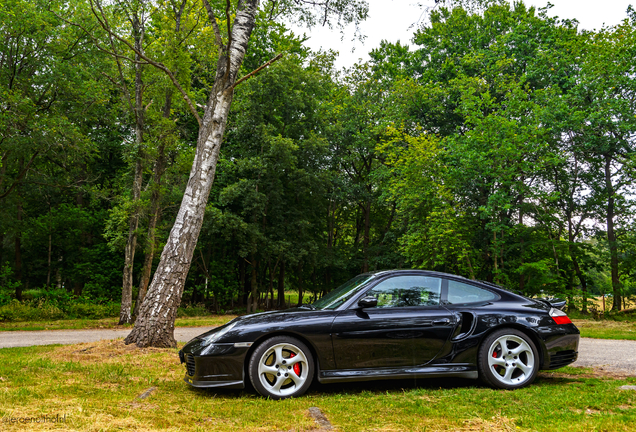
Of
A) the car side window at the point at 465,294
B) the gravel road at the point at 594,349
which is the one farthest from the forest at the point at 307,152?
the car side window at the point at 465,294

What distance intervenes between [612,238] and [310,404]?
2186cm

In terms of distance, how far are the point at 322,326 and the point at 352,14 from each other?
9.04 m

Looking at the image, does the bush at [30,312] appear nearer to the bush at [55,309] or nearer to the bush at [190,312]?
the bush at [55,309]

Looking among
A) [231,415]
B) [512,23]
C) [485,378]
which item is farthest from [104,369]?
[512,23]

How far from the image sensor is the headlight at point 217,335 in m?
4.91

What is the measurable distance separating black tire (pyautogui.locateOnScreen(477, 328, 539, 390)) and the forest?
8.39 metres

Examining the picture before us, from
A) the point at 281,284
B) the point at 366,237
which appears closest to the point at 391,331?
the point at 281,284

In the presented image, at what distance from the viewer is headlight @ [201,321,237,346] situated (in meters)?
4.91

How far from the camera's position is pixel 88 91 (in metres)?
19.2

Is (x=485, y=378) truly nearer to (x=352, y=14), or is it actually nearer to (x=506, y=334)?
(x=506, y=334)

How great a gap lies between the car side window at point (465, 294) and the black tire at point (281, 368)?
1900 mm

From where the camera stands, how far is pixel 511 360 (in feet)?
17.3

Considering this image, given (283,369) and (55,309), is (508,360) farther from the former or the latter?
(55,309)

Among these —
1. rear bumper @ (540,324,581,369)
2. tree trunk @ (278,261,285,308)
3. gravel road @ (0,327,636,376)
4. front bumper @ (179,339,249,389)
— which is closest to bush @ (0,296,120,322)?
Answer: gravel road @ (0,327,636,376)
